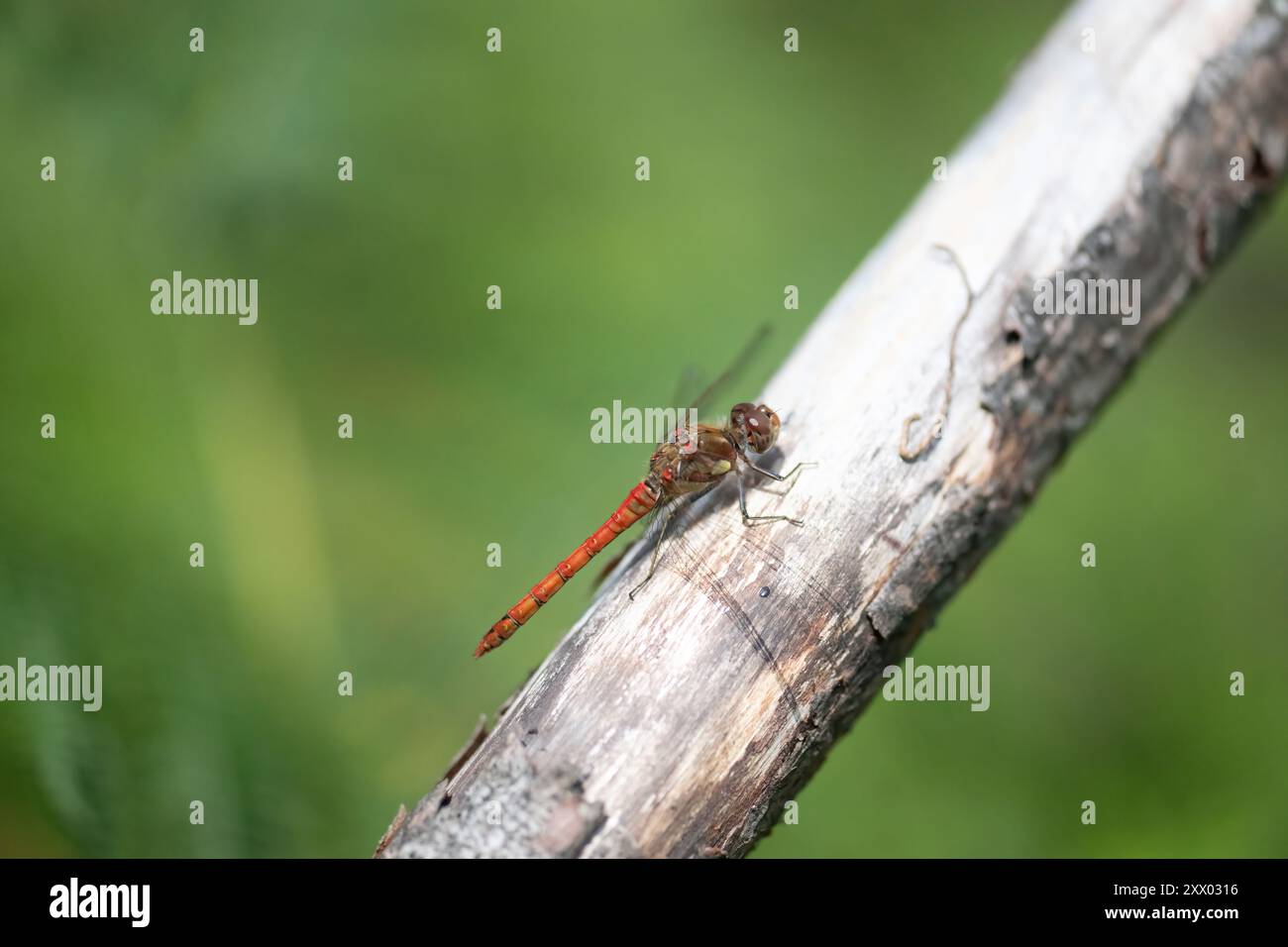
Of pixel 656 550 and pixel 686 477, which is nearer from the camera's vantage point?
pixel 656 550

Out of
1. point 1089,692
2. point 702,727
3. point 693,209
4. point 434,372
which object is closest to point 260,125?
point 434,372

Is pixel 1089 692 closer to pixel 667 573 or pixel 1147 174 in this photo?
pixel 1147 174

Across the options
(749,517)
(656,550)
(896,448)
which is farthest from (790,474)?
(656,550)

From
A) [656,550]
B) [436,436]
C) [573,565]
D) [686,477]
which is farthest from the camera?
[436,436]

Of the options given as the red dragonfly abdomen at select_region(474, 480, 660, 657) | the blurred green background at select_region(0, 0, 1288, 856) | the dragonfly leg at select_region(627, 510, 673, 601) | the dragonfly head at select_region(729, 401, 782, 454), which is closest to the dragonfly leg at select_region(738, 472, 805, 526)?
the dragonfly head at select_region(729, 401, 782, 454)

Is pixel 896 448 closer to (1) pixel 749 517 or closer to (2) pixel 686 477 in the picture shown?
(1) pixel 749 517

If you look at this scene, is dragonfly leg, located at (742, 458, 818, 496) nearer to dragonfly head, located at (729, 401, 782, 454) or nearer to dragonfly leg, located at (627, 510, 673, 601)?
dragonfly head, located at (729, 401, 782, 454)
